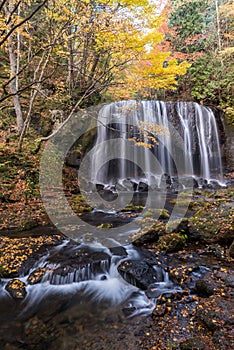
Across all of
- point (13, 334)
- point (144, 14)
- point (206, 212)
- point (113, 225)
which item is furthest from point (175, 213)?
point (144, 14)

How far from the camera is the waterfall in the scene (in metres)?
12.9

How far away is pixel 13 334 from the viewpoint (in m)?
2.98

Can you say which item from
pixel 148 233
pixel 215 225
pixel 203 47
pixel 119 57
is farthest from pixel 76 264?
pixel 203 47

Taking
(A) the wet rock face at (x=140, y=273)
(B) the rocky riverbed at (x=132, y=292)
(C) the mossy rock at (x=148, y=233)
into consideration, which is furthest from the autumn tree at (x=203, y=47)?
(A) the wet rock face at (x=140, y=273)

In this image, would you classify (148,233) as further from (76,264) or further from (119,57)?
(119,57)

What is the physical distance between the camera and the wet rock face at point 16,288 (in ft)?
12.2

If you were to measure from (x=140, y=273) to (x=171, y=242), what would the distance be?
1220 mm

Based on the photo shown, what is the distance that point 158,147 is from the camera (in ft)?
44.3

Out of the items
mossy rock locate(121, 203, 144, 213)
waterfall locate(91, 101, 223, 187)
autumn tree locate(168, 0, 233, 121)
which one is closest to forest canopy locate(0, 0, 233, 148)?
autumn tree locate(168, 0, 233, 121)

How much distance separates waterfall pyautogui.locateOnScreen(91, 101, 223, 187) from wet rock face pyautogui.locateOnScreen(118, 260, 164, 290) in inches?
326

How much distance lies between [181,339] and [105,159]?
10.8 metres

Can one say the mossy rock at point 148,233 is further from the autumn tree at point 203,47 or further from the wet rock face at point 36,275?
the autumn tree at point 203,47

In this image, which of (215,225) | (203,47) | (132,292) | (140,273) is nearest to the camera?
(132,292)

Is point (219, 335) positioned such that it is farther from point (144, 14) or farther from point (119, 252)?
point (144, 14)
